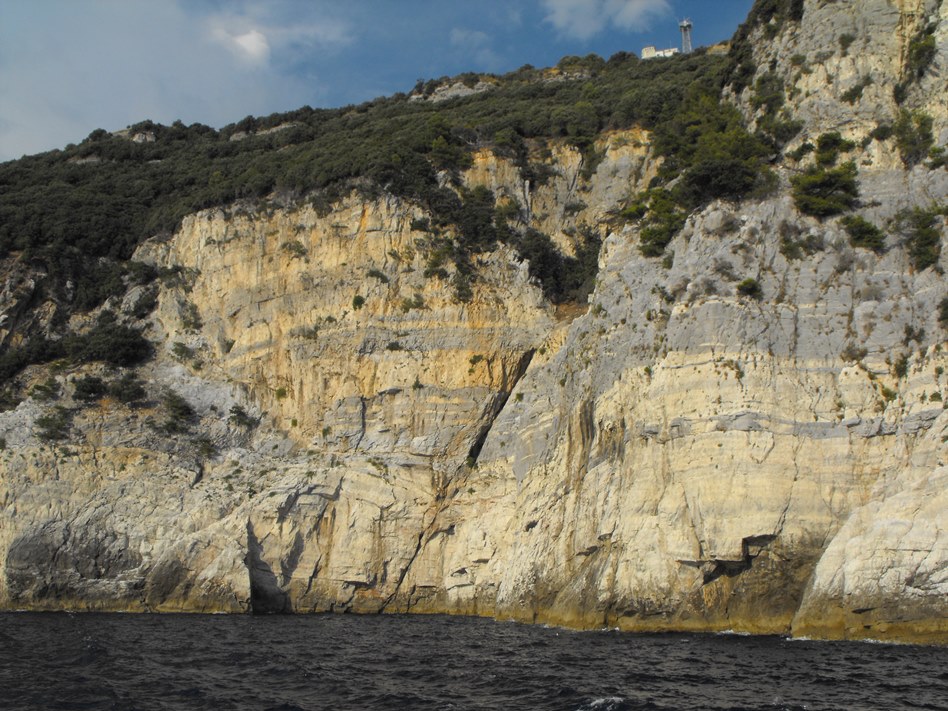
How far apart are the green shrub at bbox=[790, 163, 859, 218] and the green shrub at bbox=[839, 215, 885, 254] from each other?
571 mm

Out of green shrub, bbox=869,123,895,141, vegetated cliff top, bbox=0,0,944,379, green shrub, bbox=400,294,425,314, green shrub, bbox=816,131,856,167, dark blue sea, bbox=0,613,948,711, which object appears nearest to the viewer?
dark blue sea, bbox=0,613,948,711

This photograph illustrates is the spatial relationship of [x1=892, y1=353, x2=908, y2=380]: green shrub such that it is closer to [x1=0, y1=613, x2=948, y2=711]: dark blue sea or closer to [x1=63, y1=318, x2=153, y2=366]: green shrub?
[x1=0, y1=613, x2=948, y2=711]: dark blue sea

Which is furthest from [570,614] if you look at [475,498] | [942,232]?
[942,232]

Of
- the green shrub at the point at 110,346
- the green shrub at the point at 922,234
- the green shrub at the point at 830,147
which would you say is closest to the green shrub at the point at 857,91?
the green shrub at the point at 830,147

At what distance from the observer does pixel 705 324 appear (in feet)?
78.5

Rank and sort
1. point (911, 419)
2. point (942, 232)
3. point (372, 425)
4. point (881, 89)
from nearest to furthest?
point (911, 419)
point (942, 232)
point (881, 89)
point (372, 425)

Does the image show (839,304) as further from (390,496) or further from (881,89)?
(390,496)

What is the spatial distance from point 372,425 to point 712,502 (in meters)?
15.1

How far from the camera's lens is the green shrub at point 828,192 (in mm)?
24906

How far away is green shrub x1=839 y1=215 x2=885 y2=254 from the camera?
23.8 metres

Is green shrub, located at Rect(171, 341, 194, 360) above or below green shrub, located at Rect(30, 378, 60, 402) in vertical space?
above

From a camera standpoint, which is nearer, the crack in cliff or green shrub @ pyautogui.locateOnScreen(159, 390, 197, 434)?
the crack in cliff

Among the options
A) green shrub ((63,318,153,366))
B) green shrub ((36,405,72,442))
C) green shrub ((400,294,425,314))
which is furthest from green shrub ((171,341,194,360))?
green shrub ((400,294,425,314))

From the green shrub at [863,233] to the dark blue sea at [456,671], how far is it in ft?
35.4
